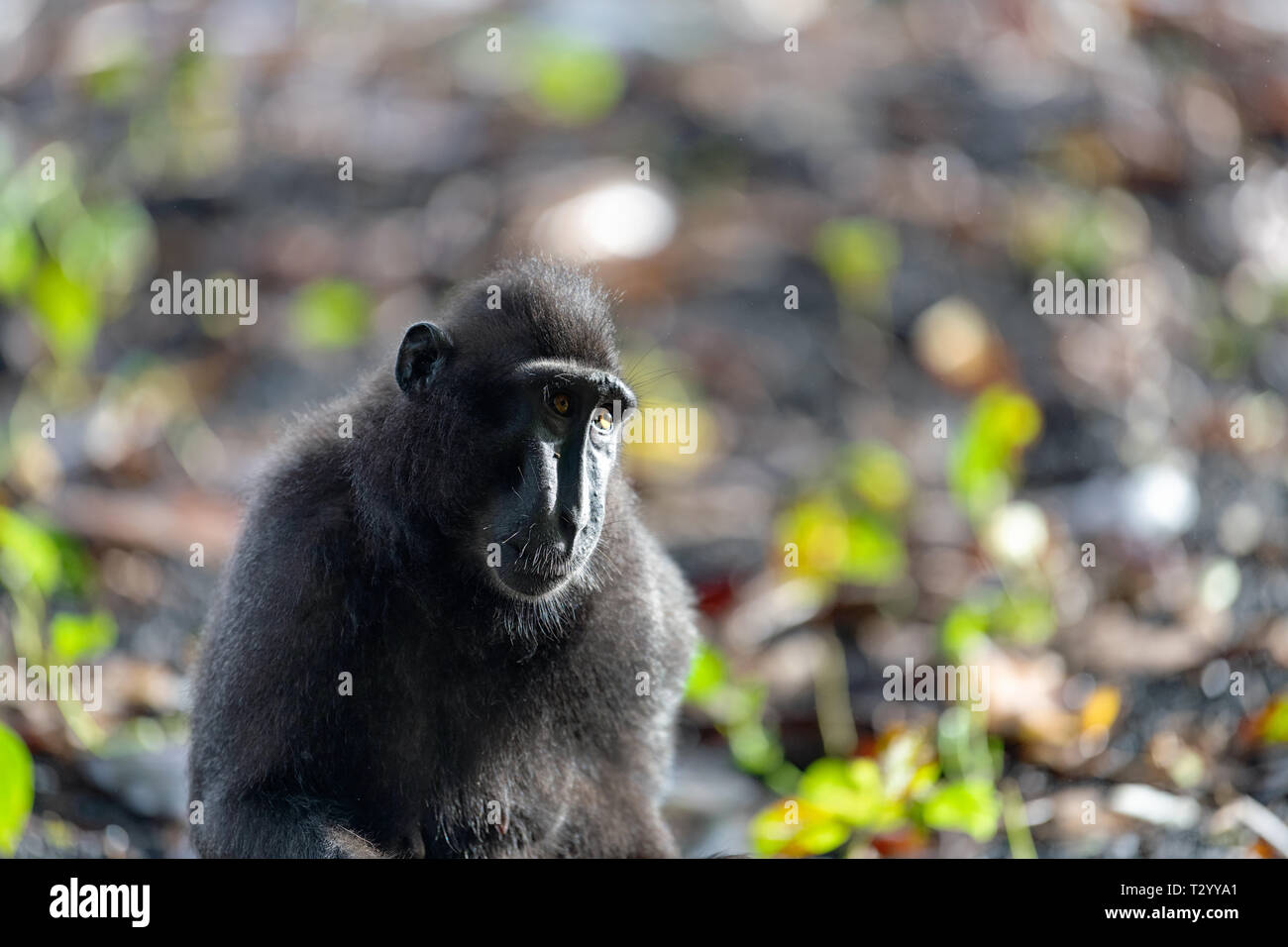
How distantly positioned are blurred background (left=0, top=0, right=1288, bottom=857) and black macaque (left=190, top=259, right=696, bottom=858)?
60 cm

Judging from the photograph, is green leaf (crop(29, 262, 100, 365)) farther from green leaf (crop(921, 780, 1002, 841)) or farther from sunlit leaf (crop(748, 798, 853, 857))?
green leaf (crop(921, 780, 1002, 841))

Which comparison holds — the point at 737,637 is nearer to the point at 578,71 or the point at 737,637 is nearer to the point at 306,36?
the point at 578,71

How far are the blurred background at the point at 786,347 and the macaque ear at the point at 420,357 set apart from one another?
50 cm

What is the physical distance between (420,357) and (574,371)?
19.9 inches

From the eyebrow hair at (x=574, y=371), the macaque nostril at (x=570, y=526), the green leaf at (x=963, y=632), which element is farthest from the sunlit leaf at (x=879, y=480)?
the macaque nostril at (x=570, y=526)

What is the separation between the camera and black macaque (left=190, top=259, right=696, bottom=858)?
4551mm

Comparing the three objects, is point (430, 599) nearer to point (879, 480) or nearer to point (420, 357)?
point (420, 357)

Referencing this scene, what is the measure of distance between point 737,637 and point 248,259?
5.29m

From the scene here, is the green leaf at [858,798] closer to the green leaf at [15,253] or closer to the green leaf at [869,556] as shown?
the green leaf at [869,556]

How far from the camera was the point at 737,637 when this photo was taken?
7.20m

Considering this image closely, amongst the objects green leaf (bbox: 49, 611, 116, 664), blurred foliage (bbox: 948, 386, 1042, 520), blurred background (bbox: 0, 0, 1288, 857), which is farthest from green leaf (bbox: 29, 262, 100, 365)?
blurred foliage (bbox: 948, 386, 1042, 520)

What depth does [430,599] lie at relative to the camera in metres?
4.71

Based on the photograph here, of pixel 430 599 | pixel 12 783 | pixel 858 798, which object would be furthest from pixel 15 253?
pixel 858 798

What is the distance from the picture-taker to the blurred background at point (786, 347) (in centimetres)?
597
